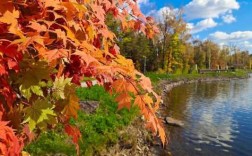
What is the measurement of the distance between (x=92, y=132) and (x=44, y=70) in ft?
28.9

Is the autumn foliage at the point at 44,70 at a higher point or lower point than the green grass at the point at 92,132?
higher

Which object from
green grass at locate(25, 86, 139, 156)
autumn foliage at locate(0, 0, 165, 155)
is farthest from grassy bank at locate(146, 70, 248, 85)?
autumn foliage at locate(0, 0, 165, 155)

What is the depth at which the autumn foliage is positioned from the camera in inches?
68.0

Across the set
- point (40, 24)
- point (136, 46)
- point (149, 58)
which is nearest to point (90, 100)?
point (40, 24)

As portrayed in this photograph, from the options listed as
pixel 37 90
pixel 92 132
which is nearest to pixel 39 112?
pixel 37 90

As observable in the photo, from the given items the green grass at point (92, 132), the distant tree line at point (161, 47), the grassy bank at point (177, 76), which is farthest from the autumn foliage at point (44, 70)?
the distant tree line at point (161, 47)

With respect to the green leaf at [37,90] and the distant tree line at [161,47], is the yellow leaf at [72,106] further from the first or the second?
the distant tree line at [161,47]

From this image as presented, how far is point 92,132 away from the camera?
408 inches

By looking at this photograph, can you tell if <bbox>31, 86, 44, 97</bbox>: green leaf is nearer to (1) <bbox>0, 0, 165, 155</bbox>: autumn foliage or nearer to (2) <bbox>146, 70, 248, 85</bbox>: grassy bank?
(1) <bbox>0, 0, 165, 155</bbox>: autumn foliage

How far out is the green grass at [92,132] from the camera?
851cm

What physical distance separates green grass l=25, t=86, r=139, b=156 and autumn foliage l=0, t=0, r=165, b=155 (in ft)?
17.3

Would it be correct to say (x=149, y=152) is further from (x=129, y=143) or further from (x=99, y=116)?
(x=99, y=116)

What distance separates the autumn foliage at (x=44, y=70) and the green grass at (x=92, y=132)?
17.3 feet

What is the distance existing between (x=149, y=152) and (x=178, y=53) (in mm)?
46447
